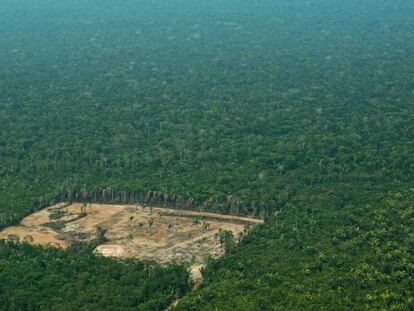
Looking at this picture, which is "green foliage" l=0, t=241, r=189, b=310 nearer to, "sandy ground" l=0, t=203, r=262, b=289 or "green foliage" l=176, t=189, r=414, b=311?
"green foliage" l=176, t=189, r=414, b=311

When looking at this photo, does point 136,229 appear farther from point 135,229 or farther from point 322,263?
point 322,263

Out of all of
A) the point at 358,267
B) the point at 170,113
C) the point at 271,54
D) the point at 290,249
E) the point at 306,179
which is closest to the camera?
the point at 358,267

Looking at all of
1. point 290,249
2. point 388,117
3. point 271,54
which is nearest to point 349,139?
point 388,117

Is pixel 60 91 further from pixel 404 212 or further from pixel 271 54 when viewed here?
pixel 404 212

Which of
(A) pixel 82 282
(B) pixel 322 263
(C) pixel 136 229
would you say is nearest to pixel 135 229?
(C) pixel 136 229

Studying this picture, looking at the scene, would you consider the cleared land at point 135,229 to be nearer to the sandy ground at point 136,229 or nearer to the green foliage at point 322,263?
the sandy ground at point 136,229

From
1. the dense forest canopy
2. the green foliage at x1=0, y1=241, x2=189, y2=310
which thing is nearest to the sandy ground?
the dense forest canopy
